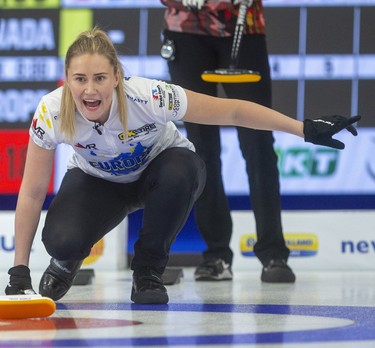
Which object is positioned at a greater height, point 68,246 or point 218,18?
point 218,18

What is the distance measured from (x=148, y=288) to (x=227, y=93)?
47.1 inches

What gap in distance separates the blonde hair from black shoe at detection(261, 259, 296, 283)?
1207 mm

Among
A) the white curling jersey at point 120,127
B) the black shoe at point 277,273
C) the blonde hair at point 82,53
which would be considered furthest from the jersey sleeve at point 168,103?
the black shoe at point 277,273

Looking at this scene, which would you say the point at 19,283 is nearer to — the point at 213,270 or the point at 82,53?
the point at 82,53

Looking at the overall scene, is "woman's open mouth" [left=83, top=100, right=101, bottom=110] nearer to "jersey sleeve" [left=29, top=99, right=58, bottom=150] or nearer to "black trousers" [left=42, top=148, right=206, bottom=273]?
"jersey sleeve" [left=29, top=99, right=58, bottom=150]

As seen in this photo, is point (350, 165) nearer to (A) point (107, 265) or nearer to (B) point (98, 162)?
(A) point (107, 265)

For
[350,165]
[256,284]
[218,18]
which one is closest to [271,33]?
[350,165]

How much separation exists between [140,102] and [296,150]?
2.40 m

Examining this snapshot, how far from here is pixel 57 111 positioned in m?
2.78

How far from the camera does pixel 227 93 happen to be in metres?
3.85

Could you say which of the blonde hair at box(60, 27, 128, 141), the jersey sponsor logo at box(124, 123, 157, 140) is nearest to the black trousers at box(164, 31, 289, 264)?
the jersey sponsor logo at box(124, 123, 157, 140)

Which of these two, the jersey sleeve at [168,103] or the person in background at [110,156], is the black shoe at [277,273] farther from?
the jersey sleeve at [168,103]

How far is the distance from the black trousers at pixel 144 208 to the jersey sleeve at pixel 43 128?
0.76 feet

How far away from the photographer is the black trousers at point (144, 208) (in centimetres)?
287
